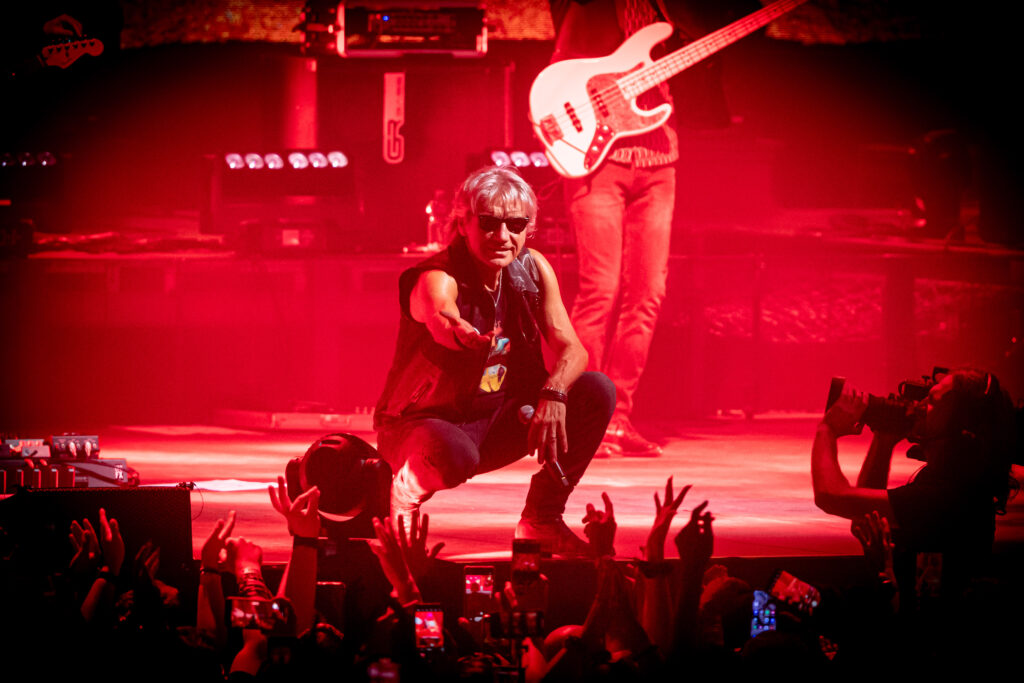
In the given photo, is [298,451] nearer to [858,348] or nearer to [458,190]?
[458,190]

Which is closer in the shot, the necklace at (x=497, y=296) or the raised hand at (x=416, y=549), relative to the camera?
the raised hand at (x=416, y=549)

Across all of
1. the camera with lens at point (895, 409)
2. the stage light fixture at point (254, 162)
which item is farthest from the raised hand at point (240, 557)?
the stage light fixture at point (254, 162)

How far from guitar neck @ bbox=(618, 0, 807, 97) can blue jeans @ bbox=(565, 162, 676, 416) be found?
0.38 metres

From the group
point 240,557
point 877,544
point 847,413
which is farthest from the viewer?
point 847,413

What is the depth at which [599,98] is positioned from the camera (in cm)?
558

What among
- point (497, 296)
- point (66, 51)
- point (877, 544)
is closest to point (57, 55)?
point (66, 51)

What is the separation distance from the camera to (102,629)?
2748mm

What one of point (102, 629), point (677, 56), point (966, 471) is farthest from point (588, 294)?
point (102, 629)

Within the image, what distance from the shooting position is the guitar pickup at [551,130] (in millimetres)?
5574

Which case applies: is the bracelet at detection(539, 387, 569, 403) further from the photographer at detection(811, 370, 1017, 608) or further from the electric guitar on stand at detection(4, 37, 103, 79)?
the electric guitar on stand at detection(4, 37, 103, 79)

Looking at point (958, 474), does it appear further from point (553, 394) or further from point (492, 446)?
point (492, 446)

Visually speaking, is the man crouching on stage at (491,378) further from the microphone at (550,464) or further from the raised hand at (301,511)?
the raised hand at (301,511)

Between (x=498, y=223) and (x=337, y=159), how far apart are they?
392 centimetres

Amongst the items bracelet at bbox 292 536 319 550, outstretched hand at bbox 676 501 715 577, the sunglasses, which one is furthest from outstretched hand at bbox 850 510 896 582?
bracelet at bbox 292 536 319 550
